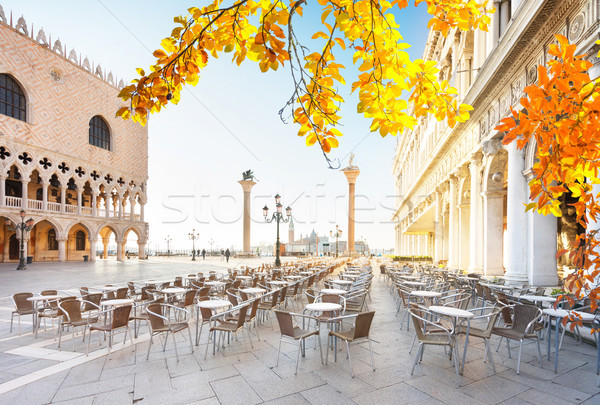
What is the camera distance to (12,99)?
25531 millimetres

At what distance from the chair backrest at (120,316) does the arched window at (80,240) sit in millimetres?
34332

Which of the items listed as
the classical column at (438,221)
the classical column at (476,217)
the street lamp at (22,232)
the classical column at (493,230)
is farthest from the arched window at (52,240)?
the classical column at (493,230)

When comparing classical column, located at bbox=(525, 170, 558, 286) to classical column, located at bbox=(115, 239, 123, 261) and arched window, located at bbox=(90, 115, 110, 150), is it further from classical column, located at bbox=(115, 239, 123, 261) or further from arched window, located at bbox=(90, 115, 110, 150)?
arched window, located at bbox=(90, 115, 110, 150)

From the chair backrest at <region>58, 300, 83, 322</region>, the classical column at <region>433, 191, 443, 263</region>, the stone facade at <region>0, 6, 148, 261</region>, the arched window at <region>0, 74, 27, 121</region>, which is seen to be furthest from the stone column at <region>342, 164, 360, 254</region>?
the chair backrest at <region>58, 300, 83, 322</region>

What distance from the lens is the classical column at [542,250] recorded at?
8961mm

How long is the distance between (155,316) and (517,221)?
993cm

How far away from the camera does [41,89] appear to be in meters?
26.9

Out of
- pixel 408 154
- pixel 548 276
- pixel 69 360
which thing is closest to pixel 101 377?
pixel 69 360

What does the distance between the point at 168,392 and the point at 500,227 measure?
493 inches

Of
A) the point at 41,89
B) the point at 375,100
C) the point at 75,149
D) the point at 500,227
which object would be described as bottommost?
the point at 500,227

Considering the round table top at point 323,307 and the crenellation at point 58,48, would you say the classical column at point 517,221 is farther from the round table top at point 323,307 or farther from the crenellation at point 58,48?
the crenellation at point 58,48

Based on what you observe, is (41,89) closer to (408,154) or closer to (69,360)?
(69,360)

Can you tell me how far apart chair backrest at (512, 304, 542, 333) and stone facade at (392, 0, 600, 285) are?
4.92m

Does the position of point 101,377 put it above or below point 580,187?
below
